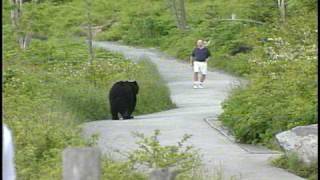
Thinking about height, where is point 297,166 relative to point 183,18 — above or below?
below

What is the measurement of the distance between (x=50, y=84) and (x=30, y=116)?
803 cm

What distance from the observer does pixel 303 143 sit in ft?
36.1

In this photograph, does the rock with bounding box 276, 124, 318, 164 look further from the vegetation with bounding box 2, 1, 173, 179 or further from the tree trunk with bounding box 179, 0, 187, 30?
the tree trunk with bounding box 179, 0, 187, 30

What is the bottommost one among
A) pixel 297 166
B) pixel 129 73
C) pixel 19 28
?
pixel 129 73

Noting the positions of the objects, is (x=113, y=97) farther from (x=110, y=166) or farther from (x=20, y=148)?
(x=110, y=166)

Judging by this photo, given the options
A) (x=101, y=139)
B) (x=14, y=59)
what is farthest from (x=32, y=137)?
(x=14, y=59)

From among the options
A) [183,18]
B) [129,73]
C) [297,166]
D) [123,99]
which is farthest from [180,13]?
[297,166]

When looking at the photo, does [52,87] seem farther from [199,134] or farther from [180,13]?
[180,13]

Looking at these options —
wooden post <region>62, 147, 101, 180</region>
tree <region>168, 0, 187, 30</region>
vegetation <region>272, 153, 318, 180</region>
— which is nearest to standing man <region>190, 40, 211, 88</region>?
vegetation <region>272, 153, 318, 180</region>

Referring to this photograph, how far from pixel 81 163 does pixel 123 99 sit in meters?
A: 15.0

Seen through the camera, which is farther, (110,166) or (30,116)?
(30,116)

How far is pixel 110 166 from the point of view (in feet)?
29.2

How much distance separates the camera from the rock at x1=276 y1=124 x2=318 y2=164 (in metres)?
10.9

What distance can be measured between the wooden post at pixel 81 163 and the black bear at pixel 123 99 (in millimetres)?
14832
